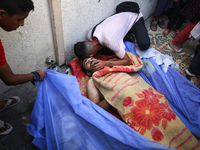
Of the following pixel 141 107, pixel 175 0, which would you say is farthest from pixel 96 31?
pixel 175 0

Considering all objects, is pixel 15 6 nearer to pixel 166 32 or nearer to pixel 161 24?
pixel 166 32

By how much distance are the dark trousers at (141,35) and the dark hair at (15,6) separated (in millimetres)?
1792

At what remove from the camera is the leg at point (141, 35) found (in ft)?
7.31

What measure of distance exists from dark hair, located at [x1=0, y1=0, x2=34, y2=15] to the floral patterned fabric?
93cm

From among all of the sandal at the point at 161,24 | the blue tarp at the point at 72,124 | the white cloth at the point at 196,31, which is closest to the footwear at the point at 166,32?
the sandal at the point at 161,24

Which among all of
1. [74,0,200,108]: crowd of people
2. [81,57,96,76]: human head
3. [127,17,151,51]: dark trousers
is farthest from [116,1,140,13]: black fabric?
[81,57,96,76]: human head

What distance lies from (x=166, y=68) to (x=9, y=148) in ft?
6.92

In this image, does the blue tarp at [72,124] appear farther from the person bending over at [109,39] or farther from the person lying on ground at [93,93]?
the person bending over at [109,39]

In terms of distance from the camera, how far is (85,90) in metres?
1.74

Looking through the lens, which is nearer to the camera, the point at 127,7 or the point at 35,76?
the point at 35,76

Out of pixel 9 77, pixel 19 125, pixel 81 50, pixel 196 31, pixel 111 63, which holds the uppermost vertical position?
Result: pixel 196 31

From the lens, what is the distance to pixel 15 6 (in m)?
0.77

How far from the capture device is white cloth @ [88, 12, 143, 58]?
1.81 m

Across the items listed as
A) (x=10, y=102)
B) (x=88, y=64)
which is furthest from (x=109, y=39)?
(x=10, y=102)
